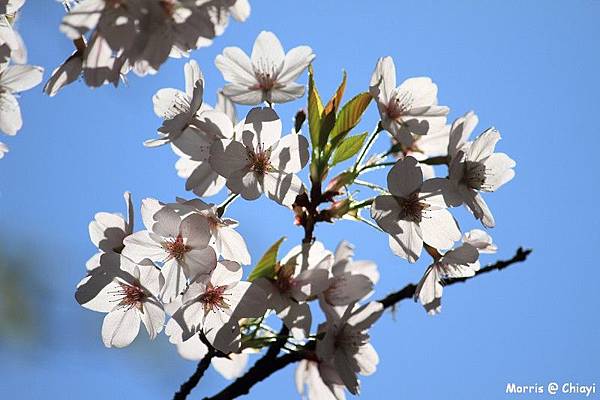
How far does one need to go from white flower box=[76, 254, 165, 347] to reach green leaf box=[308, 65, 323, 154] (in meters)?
0.53

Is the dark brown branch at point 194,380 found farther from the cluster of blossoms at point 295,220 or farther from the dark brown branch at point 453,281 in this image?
the dark brown branch at point 453,281

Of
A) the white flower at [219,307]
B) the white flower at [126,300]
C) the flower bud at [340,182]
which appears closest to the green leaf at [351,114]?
the flower bud at [340,182]

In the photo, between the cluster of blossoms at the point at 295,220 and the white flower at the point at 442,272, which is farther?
the white flower at the point at 442,272

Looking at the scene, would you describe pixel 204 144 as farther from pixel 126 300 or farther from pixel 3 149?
pixel 3 149

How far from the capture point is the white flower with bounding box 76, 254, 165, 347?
4.89ft

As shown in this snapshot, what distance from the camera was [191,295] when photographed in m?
1.41

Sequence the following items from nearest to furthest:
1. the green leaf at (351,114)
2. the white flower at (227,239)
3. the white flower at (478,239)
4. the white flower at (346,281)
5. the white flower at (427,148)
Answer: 1. the white flower at (346,281)
2. the white flower at (227,239)
3. the green leaf at (351,114)
4. the white flower at (478,239)
5. the white flower at (427,148)

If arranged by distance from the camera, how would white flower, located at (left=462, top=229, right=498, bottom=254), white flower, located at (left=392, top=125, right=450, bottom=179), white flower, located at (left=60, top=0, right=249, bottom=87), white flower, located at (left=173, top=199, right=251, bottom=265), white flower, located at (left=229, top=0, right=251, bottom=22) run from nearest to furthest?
white flower, located at (left=60, top=0, right=249, bottom=87) → white flower, located at (left=229, top=0, right=251, bottom=22) → white flower, located at (left=173, top=199, right=251, bottom=265) → white flower, located at (left=462, top=229, right=498, bottom=254) → white flower, located at (left=392, top=125, right=450, bottom=179)

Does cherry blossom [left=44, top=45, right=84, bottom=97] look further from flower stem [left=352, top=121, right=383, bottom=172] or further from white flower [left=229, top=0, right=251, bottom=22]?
flower stem [left=352, top=121, right=383, bottom=172]

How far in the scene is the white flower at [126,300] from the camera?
1489 millimetres

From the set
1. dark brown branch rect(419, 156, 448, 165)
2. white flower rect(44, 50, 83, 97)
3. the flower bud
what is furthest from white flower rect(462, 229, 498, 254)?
white flower rect(44, 50, 83, 97)

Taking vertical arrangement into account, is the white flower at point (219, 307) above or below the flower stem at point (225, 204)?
below

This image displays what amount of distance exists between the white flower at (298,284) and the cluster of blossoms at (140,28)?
1.71 ft

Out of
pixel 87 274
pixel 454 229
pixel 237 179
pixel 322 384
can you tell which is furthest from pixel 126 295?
pixel 454 229
